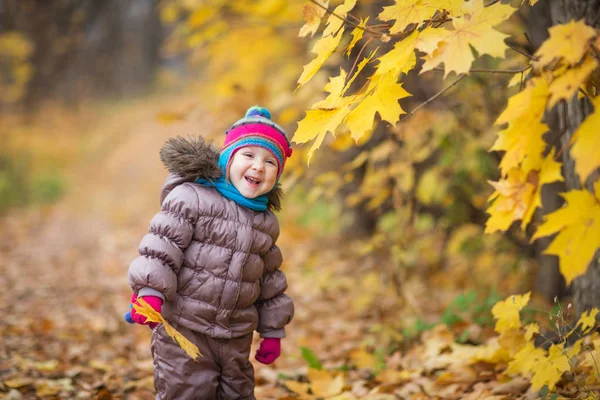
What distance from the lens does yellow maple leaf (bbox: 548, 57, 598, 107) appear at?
4.41 ft

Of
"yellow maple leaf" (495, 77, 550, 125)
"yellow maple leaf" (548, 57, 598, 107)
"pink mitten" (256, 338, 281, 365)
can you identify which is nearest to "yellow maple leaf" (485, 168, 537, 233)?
"yellow maple leaf" (495, 77, 550, 125)

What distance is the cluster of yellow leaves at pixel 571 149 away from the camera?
4.19 ft

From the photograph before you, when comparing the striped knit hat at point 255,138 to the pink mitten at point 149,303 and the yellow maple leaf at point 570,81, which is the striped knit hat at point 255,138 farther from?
the yellow maple leaf at point 570,81

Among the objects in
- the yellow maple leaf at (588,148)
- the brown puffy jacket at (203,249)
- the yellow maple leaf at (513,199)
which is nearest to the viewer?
the yellow maple leaf at (588,148)

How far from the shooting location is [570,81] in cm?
137

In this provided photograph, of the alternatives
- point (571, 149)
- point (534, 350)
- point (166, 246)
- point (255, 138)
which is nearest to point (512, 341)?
point (534, 350)

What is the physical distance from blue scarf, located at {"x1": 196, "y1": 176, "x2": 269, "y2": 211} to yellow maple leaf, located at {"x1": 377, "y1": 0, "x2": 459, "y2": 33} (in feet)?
3.04

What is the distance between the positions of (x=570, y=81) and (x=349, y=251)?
5.11 m

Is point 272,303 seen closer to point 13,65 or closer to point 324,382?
point 324,382

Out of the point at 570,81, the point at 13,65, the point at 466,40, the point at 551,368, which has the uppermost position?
the point at 13,65

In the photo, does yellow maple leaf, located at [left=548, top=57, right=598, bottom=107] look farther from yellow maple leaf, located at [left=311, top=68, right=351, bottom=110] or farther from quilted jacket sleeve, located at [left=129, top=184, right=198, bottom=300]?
quilted jacket sleeve, located at [left=129, top=184, right=198, bottom=300]

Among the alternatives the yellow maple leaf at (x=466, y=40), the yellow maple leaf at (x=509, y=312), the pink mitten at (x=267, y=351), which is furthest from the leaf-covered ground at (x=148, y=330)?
the yellow maple leaf at (x=466, y=40)

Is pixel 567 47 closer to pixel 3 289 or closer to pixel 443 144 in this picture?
pixel 443 144

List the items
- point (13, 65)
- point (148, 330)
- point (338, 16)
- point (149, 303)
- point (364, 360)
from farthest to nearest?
point (13, 65) → point (148, 330) → point (364, 360) → point (149, 303) → point (338, 16)
